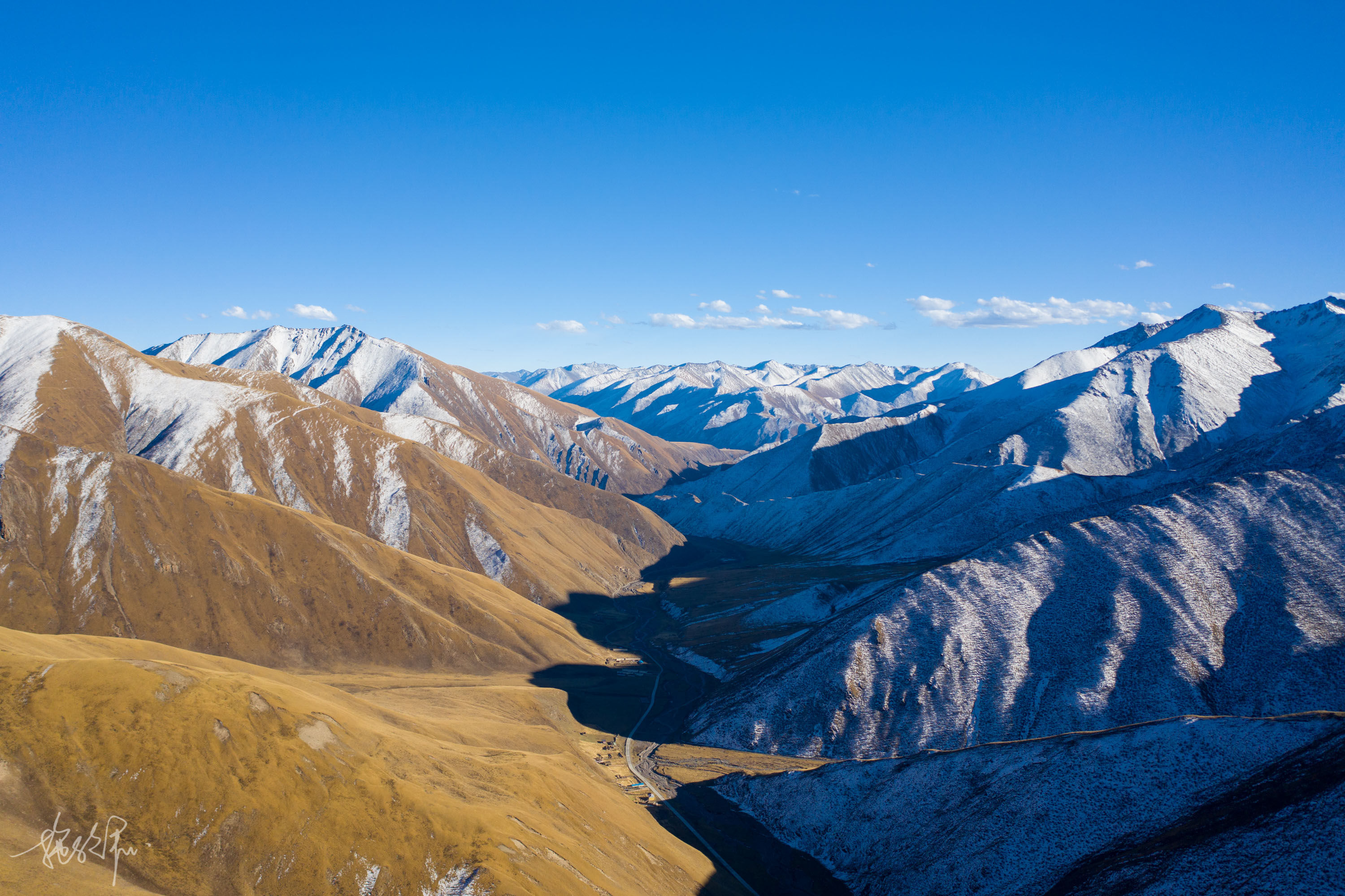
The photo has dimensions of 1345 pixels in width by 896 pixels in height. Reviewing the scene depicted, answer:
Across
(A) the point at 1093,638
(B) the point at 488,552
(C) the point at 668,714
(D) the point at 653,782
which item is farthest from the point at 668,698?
(B) the point at 488,552

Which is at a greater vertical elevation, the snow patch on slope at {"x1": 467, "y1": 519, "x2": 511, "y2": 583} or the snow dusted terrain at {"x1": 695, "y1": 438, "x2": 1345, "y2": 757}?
the snow dusted terrain at {"x1": 695, "y1": 438, "x2": 1345, "y2": 757}

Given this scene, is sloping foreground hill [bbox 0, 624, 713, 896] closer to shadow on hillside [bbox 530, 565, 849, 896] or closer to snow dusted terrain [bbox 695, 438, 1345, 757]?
shadow on hillside [bbox 530, 565, 849, 896]

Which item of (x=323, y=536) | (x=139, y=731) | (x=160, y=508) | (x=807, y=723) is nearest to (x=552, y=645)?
(x=323, y=536)

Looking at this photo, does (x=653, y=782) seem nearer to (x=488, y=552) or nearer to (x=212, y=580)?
(x=212, y=580)

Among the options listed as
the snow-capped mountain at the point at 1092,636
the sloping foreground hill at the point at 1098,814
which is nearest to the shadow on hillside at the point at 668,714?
the sloping foreground hill at the point at 1098,814
